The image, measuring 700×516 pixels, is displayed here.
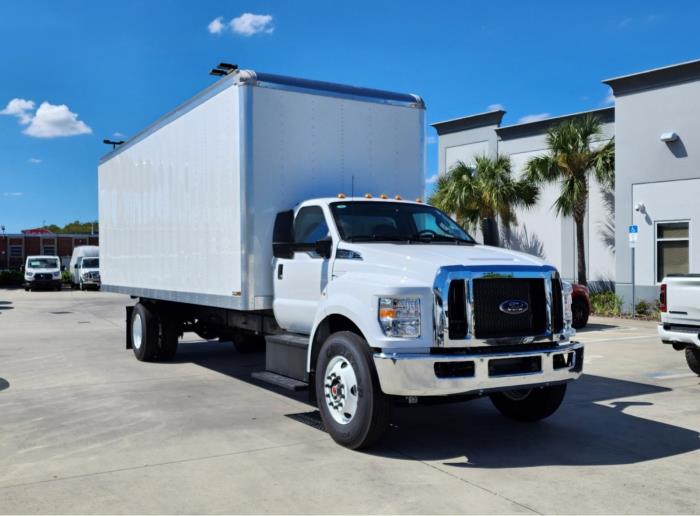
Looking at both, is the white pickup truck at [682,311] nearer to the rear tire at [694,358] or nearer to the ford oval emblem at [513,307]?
the rear tire at [694,358]

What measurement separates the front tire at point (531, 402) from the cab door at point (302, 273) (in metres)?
2.10

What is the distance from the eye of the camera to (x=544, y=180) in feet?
80.3

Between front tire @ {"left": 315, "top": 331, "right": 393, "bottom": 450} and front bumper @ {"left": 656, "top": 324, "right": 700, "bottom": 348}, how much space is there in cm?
531

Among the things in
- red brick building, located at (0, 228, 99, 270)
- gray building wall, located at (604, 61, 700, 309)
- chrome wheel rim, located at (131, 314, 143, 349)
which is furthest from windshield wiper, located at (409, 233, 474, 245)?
red brick building, located at (0, 228, 99, 270)

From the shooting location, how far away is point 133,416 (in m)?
7.41

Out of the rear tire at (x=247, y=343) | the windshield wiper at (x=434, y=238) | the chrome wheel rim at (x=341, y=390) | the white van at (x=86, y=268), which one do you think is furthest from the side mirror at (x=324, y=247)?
the white van at (x=86, y=268)

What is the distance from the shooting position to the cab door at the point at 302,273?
703 cm

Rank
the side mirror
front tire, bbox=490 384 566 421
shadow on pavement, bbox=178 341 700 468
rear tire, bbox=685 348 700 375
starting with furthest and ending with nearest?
rear tire, bbox=685 348 700 375
front tire, bbox=490 384 566 421
the side mirror
shadow on pavement, bbox=178 341 700 468

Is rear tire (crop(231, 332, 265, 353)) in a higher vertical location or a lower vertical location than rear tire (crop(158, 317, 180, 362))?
lower

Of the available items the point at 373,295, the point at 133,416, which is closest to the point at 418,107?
the point at 373,295

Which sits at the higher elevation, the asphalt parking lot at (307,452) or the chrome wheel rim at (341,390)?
the chrome wheel rim at (341,390)

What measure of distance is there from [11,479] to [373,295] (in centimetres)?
314

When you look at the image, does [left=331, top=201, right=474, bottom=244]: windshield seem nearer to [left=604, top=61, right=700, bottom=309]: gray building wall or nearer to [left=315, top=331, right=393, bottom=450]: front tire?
[left=315, top=331, right=393, bottom=450]: front tire

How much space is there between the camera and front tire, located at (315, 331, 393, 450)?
5.80 meters
